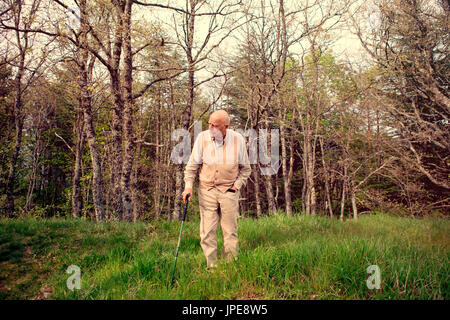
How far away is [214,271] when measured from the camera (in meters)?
2.93

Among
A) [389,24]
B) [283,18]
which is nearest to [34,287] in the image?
[283,18]

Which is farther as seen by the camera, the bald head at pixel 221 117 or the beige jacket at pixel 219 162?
the beige jacket at pixel 219 162

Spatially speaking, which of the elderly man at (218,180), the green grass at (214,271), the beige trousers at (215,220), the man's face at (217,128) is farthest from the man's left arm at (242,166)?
the green grass at (214,271)

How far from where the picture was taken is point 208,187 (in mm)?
3568

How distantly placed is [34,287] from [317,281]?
3.54 m

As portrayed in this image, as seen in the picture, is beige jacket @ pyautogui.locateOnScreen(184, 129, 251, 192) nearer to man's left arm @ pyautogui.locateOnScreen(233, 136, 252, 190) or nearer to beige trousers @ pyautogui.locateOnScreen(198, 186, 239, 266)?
man's left arm @ pyautogui.locateOnScreen(233, 136, 252, 190)

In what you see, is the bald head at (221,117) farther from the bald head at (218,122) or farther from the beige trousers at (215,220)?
the beige trousers at (215,220)

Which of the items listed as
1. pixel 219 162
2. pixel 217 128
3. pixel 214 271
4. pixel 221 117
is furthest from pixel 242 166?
pixel 214 271

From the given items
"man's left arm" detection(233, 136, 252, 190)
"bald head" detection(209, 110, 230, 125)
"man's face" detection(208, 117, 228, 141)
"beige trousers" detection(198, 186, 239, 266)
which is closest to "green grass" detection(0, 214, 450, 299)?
"beige trousers" detection(198, 186, 239, 266)

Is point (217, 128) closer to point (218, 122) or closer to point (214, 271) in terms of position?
point (218, 122)

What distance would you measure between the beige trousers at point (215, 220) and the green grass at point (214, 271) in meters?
0.26

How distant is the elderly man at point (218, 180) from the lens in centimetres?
346

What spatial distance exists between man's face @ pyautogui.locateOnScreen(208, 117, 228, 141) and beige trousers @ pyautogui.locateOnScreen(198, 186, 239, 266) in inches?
30.2

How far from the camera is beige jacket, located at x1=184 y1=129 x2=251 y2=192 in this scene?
349 centimetres
